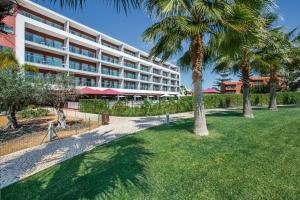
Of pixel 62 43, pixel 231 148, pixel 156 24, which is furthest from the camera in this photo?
pixel 62 43

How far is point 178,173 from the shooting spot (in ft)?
18.8

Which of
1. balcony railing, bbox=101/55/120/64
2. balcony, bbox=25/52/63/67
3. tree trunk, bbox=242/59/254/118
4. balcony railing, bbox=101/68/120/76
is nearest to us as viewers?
tree trunk, bbox=242/59/254/118

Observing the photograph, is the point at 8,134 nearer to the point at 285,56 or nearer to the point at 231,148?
the point at 231,148

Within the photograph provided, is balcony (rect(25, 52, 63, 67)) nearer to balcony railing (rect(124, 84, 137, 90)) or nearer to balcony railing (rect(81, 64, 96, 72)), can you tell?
balcony railing (rect(81, 64, 96, 72))

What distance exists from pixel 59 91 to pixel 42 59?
20556mm

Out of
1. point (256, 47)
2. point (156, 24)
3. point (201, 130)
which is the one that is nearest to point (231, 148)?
point (201, 130)

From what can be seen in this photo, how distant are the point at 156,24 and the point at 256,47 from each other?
9589mm

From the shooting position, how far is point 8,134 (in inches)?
555

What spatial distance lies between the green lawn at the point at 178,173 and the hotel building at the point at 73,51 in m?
12.6

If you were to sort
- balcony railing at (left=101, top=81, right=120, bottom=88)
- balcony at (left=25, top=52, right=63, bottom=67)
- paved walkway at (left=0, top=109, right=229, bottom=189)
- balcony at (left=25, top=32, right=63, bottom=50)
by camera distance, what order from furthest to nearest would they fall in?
balcony railing at (left=101, top=81, right=120, bottom=88) → balcony at (left=25, top=32, right=63, bottom=50) → balcony at (left=25, top=52, right=63, bottom=67) → paved walkway at (left=0, top=109, right=229, bottom=189)

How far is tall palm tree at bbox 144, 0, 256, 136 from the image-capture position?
7641 mm

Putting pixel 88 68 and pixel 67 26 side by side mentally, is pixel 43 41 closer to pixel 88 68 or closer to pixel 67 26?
pixel 67 26

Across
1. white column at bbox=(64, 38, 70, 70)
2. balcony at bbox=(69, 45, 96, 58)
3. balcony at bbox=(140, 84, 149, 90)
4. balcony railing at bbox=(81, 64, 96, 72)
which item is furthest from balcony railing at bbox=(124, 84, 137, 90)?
white column at bbox=(64, 38, 70, 70)

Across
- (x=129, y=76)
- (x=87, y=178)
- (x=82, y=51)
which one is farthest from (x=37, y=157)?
(x=129, y=76)
